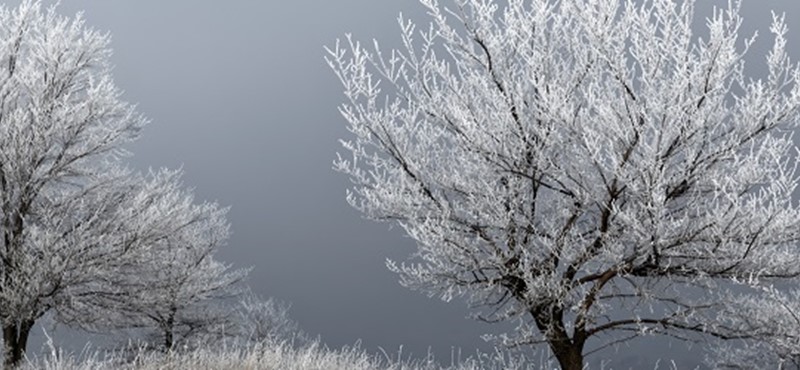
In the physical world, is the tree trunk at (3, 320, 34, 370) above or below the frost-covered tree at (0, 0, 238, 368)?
below

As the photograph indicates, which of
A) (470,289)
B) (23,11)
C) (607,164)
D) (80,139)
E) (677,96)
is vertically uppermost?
(23,11)

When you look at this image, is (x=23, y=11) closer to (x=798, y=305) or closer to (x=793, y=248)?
(x=793, y=248)

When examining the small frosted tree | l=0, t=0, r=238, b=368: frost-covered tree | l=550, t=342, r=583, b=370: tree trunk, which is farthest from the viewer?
the small frosted tree

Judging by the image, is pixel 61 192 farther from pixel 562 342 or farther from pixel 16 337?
pixel 562 342

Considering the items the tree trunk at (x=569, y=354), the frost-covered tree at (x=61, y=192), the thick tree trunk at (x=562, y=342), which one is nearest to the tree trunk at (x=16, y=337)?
the frost-covered tree at (x=61, y=192)

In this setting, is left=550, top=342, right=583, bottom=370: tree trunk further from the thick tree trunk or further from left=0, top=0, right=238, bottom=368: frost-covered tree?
left=0, top=0, right=238, bottom=368: frost-covered tree

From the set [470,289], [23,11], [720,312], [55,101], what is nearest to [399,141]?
[470,289]

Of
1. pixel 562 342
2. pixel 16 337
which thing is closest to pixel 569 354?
pixel 562 342

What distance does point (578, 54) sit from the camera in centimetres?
1004

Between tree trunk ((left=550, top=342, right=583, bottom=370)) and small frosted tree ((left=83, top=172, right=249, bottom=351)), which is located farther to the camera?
small frosted tree ((left=83, top=172, right=249, bottom=351))

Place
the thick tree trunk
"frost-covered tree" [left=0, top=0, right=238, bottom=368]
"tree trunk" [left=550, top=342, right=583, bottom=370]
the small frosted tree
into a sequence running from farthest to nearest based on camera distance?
1. the small frosted tree
2. "frost-covered tree" [left=0, top=0, right=238, bottom=368]
3. "tree trunk" [left=550, top=342, right=583, bottom=370]
4. the thick tree trunk

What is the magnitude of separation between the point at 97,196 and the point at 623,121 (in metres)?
10.8

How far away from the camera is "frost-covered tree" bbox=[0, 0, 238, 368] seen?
44.1 feet

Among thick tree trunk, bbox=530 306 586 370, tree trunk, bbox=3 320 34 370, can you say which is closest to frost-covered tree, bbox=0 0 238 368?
tree trunk, bbox=3 320 34 370
